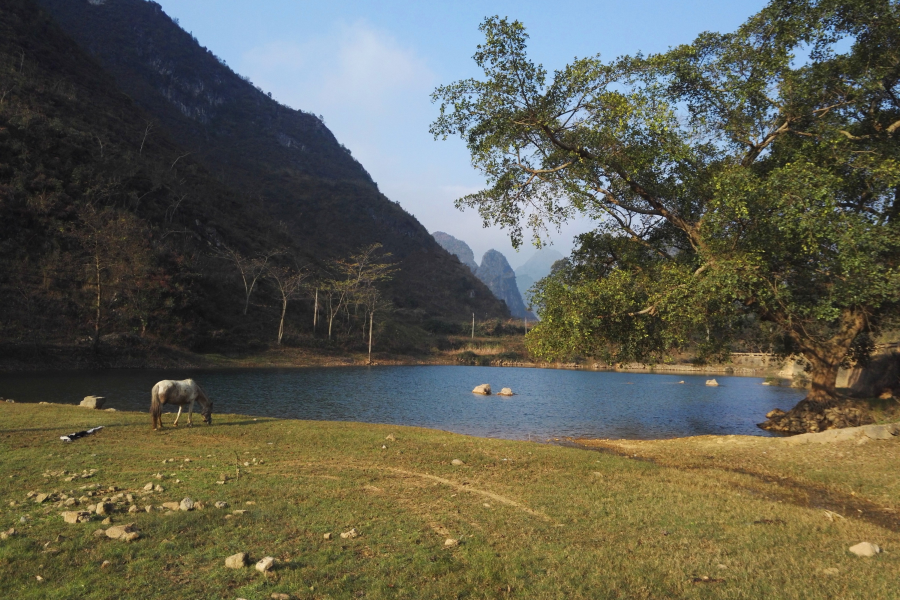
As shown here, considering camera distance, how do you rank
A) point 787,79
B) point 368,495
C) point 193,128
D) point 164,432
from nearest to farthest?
point 368,495, point 164,432, point 787,79, point 193,128

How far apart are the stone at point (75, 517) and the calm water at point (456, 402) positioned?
15139 millimetres

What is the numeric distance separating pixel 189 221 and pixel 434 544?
74609 millimetres

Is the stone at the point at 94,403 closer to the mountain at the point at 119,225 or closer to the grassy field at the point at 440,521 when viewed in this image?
the grassy field at the point at 440,521

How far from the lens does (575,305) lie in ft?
55.0

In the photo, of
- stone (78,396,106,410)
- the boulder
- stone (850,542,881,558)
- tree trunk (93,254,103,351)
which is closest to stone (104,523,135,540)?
the boulder

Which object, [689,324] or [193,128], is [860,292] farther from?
[193,128]

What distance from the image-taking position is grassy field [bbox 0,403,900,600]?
5.25 metres

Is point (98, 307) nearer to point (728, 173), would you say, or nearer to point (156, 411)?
point (156, 411)

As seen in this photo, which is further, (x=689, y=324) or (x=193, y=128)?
(x=193, y=128)

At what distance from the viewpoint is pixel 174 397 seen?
15.4 metres

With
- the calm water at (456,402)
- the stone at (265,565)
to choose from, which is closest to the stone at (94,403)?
the calm water at (456,402)

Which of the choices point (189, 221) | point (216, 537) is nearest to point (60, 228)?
point (189, 221)

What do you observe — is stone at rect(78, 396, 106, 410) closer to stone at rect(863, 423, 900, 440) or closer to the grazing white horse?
the grazing white horse

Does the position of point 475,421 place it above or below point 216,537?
below
